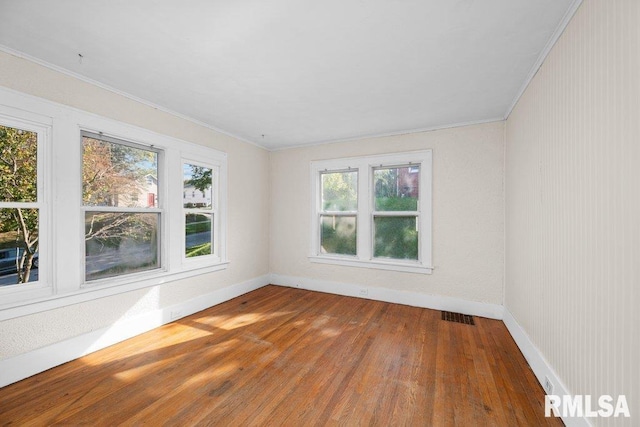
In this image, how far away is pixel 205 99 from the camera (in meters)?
2.88

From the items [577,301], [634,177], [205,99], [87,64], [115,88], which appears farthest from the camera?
[205,99]

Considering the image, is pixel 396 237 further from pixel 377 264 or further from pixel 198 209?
pixel 198 209

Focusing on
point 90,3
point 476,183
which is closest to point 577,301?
point 476,183

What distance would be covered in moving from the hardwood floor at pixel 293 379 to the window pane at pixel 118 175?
5.02 ft

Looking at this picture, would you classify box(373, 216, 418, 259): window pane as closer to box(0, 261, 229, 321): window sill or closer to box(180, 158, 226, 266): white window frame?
box(180, 158, 226, 266): white window frame

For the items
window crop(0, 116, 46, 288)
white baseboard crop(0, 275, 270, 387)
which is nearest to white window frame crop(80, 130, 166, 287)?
window crop(0, 116, 46, 288)

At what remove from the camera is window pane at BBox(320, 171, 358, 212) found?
174 inches

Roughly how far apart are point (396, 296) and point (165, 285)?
3.22 meters

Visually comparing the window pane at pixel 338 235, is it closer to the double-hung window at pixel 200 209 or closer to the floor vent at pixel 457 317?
the floor vent at pixel 457 317

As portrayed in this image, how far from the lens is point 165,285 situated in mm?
3166

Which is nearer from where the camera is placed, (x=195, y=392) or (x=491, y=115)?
(x=195, y=392)

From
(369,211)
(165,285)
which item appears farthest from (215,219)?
(369,211)

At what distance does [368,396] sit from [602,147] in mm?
2140

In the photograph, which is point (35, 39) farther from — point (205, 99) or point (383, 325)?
point (383, 325)
